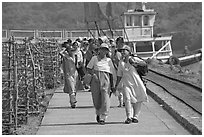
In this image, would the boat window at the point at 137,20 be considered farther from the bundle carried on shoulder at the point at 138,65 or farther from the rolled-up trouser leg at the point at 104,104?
the rolled-up trouser leg at the point at 104,104

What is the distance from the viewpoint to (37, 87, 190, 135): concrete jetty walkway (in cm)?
818

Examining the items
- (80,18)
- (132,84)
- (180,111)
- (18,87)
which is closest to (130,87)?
(132,84)

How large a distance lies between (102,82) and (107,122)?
27.7 inches

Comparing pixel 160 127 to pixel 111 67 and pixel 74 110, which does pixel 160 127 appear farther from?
pixel 74 110

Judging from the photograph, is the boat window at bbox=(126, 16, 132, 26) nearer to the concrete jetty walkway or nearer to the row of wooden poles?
the row of wooden poles

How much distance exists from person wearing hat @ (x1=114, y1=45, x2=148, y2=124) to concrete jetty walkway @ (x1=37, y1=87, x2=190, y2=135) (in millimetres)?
220

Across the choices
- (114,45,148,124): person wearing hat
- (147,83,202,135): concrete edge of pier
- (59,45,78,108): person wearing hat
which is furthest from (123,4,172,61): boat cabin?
(114,45,148,124): person wearing hat

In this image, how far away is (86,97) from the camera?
12.6 meters

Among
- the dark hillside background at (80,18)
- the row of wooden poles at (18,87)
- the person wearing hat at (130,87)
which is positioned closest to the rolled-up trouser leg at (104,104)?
the person wearing hat at (130,87)

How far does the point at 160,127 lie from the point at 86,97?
4352 millimetres

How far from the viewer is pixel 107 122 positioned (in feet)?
29.6

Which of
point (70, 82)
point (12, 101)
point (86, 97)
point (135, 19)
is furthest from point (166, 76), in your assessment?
point (135, 19)

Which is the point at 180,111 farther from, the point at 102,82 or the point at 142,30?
the point at 142,30

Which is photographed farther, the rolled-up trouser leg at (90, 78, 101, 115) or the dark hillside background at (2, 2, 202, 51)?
the dark hillside background at (2, 2, 202, 51)
